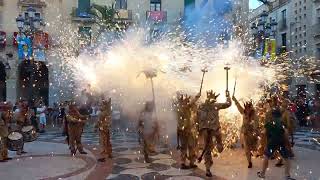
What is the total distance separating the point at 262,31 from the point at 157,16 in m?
14.0

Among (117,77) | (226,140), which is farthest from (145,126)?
(117,77)

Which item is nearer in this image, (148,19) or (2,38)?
(2,38)

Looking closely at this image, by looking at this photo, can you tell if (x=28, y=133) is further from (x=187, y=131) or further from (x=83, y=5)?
(x=83, y=5)

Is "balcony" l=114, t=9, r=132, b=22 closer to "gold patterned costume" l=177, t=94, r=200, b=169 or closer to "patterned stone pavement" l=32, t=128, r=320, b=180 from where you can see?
"patterned stone pavement" l=32, t=128, r=320, b=180

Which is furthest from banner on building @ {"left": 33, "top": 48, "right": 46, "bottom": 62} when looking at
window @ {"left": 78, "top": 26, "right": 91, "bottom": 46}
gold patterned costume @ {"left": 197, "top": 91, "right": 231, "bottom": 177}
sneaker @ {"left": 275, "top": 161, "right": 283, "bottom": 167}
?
sneaker @ {"left": 275, "top": 161, "right": 283, "bottom": 167}

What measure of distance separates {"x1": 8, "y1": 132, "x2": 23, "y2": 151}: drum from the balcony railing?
71.0ft

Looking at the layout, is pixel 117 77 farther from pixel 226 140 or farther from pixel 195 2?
pixel 195 2

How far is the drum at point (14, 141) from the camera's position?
11.1m

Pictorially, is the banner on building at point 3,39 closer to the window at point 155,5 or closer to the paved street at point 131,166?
the window at point 155,5

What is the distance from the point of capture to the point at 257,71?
13758 millimetres

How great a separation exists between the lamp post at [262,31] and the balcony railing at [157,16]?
39.9 ft

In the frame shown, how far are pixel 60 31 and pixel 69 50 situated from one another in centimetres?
291

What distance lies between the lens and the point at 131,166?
9578 millimetres

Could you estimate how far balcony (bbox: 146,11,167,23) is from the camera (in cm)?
3180
